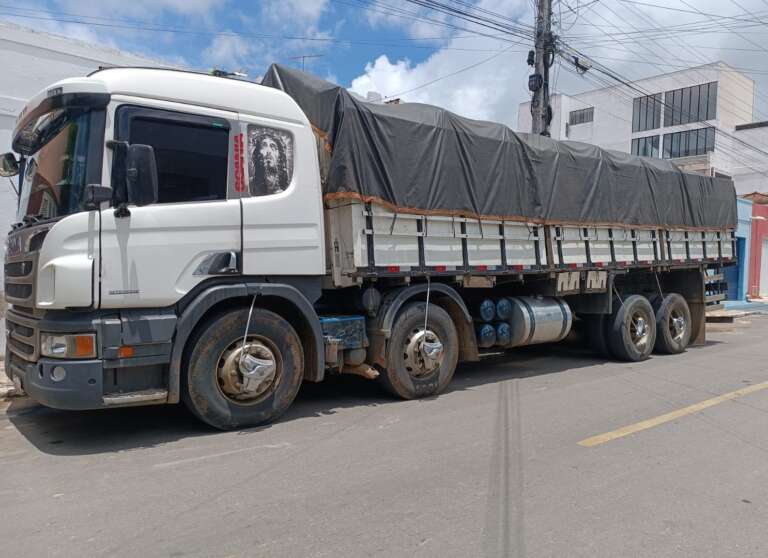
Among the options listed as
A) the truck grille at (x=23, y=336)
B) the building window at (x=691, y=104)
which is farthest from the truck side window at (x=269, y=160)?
the building window at (x=691, y=104)

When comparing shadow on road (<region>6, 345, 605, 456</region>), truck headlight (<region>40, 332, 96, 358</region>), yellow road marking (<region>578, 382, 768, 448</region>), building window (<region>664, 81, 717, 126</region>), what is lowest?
yellow road marking (<region>578, 382, 768, 448</region>)

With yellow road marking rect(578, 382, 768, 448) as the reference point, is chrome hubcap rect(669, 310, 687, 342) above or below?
above

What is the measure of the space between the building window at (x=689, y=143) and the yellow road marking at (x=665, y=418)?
52963mm

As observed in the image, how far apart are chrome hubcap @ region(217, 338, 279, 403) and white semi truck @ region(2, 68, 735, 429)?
0.01 metres

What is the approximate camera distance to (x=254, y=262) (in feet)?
18.7

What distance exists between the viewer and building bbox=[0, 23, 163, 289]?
373 inches

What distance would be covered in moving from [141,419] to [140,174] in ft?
8.22

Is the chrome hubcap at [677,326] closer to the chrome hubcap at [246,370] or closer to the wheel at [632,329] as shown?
the wheel at [632,329]

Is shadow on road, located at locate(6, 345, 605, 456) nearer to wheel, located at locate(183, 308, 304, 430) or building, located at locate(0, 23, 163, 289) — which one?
wheel, located at locate(183, 308, 304, 430)

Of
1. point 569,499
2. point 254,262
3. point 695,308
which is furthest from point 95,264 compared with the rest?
point 695,308

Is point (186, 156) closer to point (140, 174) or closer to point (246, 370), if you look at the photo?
point (140, 174)

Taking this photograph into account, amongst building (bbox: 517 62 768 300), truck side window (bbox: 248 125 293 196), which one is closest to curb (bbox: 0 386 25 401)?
truck side window (bbox: 248 125 293 196)

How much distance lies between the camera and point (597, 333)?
1040 cm

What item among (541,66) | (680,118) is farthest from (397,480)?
(680,118)
